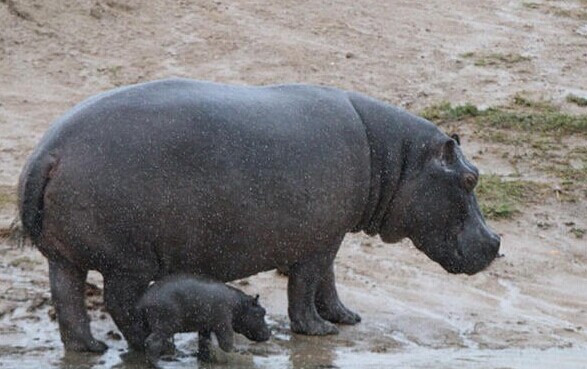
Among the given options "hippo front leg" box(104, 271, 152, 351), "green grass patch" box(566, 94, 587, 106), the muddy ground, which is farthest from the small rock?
"green grass patch" box(566, 94, 587, 106)

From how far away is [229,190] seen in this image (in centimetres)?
724

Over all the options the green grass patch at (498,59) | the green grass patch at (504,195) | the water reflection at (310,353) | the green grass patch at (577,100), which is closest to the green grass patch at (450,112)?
the green grass patch at (577,100)

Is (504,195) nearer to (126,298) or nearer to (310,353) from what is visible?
(310,353)

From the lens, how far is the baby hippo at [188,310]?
7.04 meters

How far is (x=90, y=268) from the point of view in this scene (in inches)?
282

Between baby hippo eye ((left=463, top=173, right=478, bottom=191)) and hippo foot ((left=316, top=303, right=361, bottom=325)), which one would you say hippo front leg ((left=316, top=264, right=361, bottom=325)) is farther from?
baby hippo eye ((left=463, top=173, right=478, bottom=191))

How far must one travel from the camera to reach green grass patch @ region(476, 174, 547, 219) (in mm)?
10531

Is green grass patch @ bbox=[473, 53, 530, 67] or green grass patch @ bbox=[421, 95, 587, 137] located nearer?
green grass patch @ bbox=[421, 95, 587, 137]

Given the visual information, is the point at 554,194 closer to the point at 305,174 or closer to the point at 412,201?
the point at 412,201

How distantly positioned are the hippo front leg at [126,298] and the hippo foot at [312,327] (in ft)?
3.42

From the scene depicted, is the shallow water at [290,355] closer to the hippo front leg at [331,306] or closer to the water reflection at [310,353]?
the water reflection at [310,353]

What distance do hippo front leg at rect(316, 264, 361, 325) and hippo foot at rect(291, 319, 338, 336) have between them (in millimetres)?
240

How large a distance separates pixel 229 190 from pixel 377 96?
587cm

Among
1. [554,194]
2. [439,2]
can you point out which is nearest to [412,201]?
[554,194]
